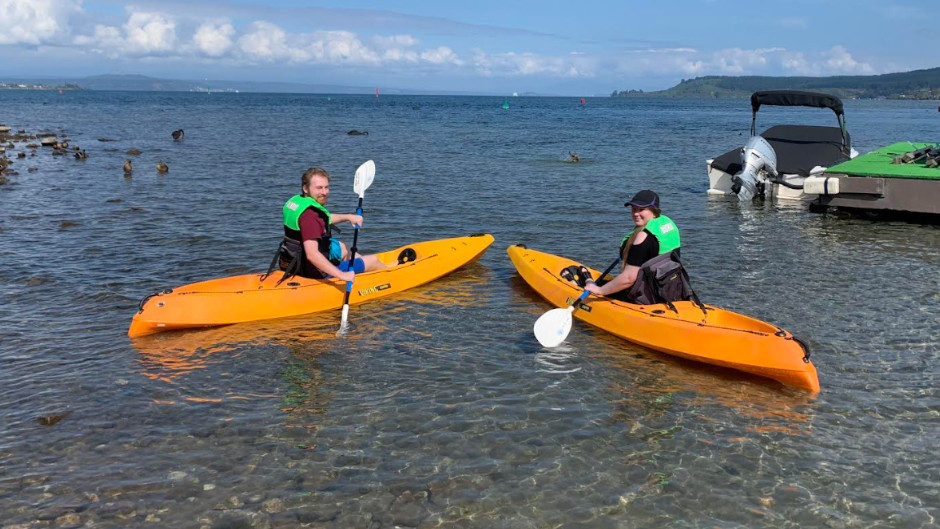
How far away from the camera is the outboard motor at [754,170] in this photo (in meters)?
20.8

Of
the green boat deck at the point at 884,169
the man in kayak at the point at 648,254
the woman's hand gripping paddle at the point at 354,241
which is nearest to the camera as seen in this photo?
the man in kayak at the point at 648,254

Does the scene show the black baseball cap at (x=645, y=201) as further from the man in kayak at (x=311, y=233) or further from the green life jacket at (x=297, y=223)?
the green life jacket at (x=297, y=223)

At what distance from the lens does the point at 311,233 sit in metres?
9.91

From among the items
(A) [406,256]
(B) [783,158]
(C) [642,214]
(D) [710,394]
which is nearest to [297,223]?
(A) [406,256]

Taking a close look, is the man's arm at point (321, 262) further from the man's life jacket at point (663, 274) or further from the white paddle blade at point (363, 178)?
the man's life jacket at point (663, 274)

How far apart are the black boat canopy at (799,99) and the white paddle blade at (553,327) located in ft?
49.7

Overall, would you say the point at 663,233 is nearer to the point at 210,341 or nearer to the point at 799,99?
the point at 210,341

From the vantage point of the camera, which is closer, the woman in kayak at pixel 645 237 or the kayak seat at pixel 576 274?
the woman in kayak at pixel 645 237

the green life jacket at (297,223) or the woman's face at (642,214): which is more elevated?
the woman's face at (642,214)

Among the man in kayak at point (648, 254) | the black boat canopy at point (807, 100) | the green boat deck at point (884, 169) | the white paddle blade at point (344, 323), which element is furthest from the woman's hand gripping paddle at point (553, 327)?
the black boat canopy at point (807, 100)

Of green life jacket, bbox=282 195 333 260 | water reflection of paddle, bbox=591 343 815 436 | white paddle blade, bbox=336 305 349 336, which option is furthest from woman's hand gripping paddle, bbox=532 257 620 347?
green life jacket, bbox=282 195 333 260

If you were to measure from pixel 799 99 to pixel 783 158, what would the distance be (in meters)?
1.85

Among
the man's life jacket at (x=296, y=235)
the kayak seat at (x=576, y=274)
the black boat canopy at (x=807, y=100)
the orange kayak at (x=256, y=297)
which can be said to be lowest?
the orange kayak at (x=256, y=297)

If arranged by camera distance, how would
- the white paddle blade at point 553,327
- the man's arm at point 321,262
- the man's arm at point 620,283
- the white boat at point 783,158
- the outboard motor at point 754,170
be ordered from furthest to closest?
the white boat at point 783,158 < the outboard motor at point 754,170 < the man's arm at point 321,262 < the man's arm at point 620,283 < the white paddle blade at point 553,327
